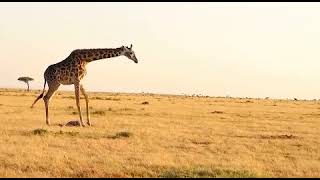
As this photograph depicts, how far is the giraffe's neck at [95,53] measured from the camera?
2520cm

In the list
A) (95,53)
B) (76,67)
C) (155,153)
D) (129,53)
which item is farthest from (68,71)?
(155,153)

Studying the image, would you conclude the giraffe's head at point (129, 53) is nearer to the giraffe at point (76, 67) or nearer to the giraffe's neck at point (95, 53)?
the giraffe at point (76, 67)

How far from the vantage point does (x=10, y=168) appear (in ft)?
43.3

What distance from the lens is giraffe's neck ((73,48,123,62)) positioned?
25203mm

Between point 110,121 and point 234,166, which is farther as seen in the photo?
point 110,121

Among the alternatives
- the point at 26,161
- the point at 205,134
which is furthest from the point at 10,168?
the point at 205,134

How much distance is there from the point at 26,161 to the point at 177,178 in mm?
3776

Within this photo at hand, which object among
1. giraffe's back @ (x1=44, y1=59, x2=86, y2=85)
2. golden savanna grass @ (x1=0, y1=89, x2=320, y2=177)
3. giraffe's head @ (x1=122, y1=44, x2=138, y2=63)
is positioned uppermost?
giraffe's head @ (x1=122, y1=44, x2=138, y2=63)

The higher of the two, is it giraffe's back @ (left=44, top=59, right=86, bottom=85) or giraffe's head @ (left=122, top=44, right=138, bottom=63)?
giraffe's head @ (left=122, top=44, right=138, bottom=63)

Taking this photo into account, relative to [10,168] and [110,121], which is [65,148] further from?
[110,121]

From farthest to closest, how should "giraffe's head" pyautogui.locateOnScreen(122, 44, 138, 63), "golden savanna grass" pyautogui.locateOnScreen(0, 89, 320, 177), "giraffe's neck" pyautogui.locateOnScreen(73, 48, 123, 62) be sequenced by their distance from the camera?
"giraffe's neck" pyautogui.locateOnScreen(73, 48, 123, 62) → "giraffe's head" pyautogui.locateOnScreen(122, 44, 138, 63) → "golden savanna grass" pyautogui.locateOnScreen(0, 89, 320, 177)

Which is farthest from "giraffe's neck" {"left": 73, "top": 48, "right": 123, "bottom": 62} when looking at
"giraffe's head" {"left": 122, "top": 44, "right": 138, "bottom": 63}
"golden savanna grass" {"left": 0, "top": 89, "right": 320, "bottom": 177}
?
"golden savanna grass" {"left": 0, "top": 89, "right": 320, "bottom": 177}

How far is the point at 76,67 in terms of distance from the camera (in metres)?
24.8

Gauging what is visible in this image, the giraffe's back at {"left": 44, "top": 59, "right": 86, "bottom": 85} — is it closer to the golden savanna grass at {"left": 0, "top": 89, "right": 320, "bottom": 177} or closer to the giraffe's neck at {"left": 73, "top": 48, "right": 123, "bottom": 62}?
the giraffe's neck at {"left": 73, "top": 48, "right": 123, "bottom": 62}
